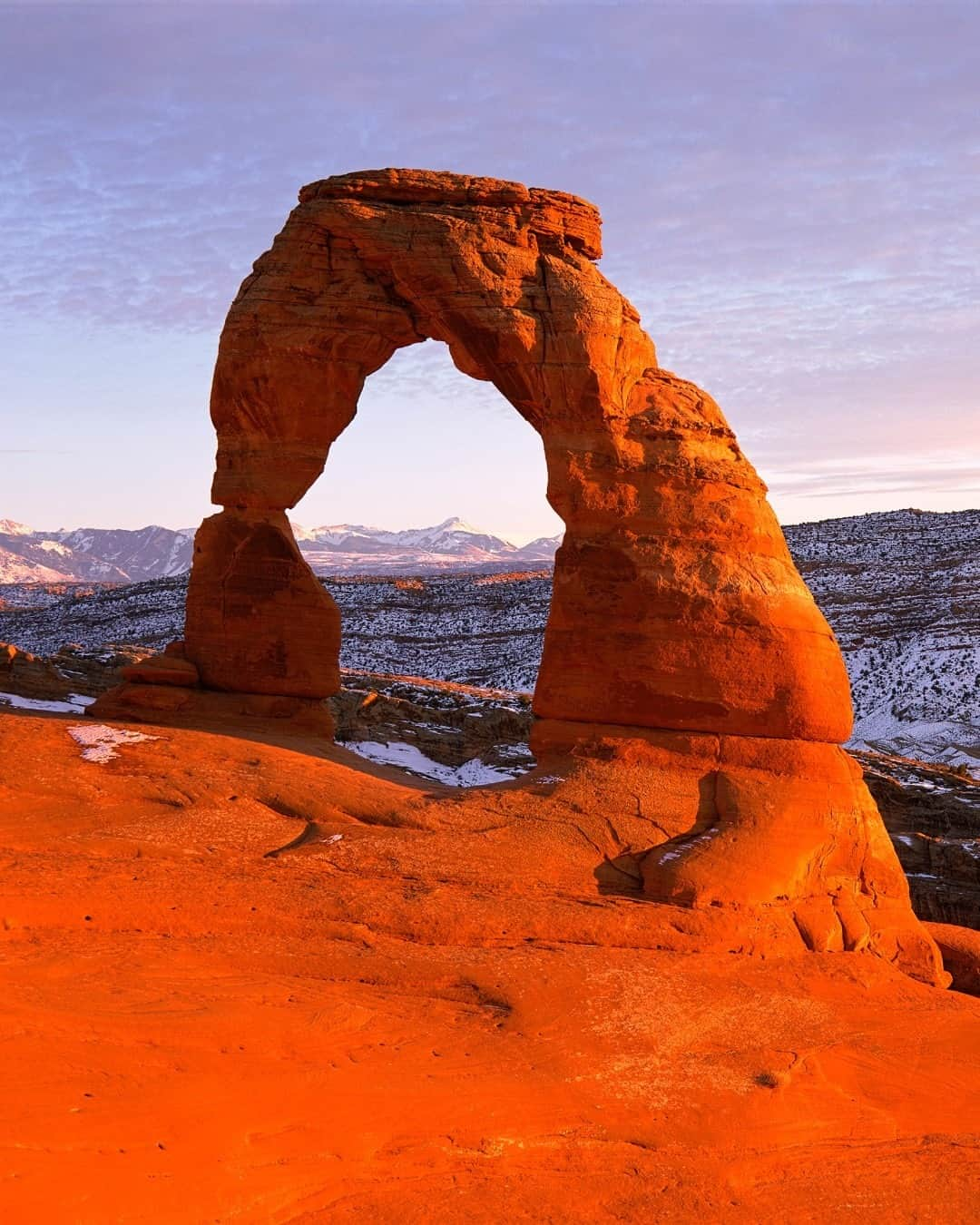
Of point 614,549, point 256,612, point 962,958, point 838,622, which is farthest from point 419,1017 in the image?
point 838,622

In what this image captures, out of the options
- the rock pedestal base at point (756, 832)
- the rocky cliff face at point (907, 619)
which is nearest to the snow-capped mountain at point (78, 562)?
the rocky cliff face at point (907, 619)

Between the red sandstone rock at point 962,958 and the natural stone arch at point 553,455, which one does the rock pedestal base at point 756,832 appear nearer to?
the natural stone arch at point 553,455

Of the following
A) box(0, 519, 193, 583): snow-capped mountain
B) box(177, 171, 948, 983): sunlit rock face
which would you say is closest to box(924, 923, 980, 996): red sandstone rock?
box(177, 171, 948, 983): sunlit rock face

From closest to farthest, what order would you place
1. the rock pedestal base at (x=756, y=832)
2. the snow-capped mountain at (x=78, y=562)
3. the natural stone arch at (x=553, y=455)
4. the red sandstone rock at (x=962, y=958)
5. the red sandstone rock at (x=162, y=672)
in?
1. the rock pedestal base at (x=756, y=832)
2. the natural stone arch at (x=553, y=455)
3. the red sandstone rock at (x=962, y=958)
4. the red sandstone rock at (x=162, y=672)
5. the snow-capped mountain at (x=78, y=562)

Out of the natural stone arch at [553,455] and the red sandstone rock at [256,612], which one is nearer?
the natural stone arch at [553,455]

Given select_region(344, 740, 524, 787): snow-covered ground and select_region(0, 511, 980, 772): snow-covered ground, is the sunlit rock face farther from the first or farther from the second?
select_region(0, 511, 980, 772): snow-covered ground
